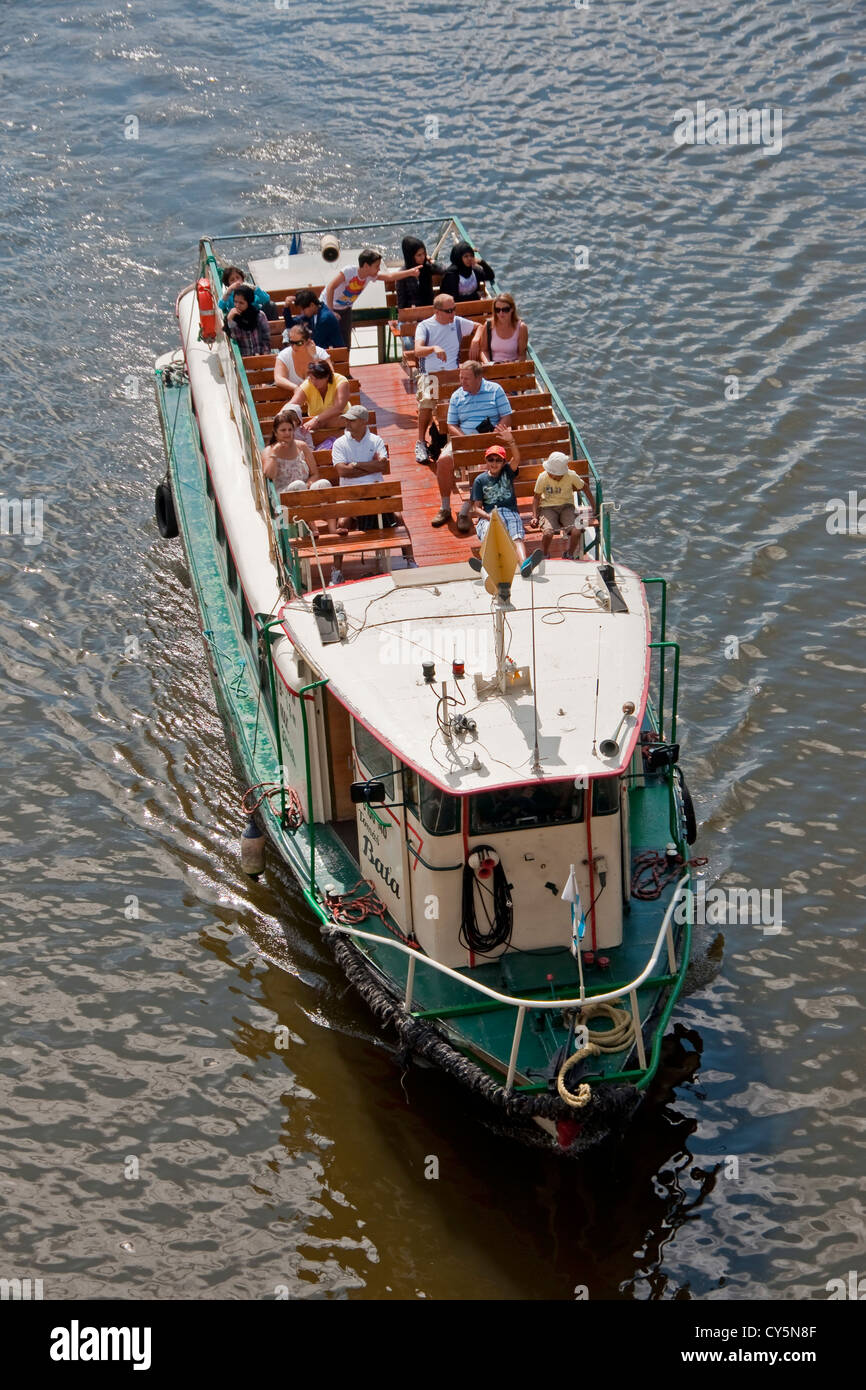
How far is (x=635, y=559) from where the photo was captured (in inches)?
883

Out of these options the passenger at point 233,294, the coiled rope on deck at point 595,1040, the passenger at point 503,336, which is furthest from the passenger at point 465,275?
the coiled rope on deck at point 595,1040

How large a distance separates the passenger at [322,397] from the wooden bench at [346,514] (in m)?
1.32

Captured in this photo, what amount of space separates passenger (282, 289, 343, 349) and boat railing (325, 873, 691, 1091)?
7.94 metres

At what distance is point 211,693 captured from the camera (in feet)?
68.7

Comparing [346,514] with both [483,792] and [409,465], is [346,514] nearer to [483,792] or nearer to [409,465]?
[409,465]

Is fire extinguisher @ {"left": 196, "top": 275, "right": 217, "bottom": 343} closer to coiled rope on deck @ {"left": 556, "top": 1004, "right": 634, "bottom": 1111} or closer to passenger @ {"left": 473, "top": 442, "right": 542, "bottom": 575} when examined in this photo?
passenger @ {"left": 473, "top": 442, "right": 542, "bottom": 575}

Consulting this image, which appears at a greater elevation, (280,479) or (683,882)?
(280,479)

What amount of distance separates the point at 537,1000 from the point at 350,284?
400 inches

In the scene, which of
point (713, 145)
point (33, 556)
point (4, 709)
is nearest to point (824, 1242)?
point (4, 709)

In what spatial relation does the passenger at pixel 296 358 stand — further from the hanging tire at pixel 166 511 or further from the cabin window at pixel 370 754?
the cabin window at pixel 370 754

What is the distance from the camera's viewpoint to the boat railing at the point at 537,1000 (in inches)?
525
